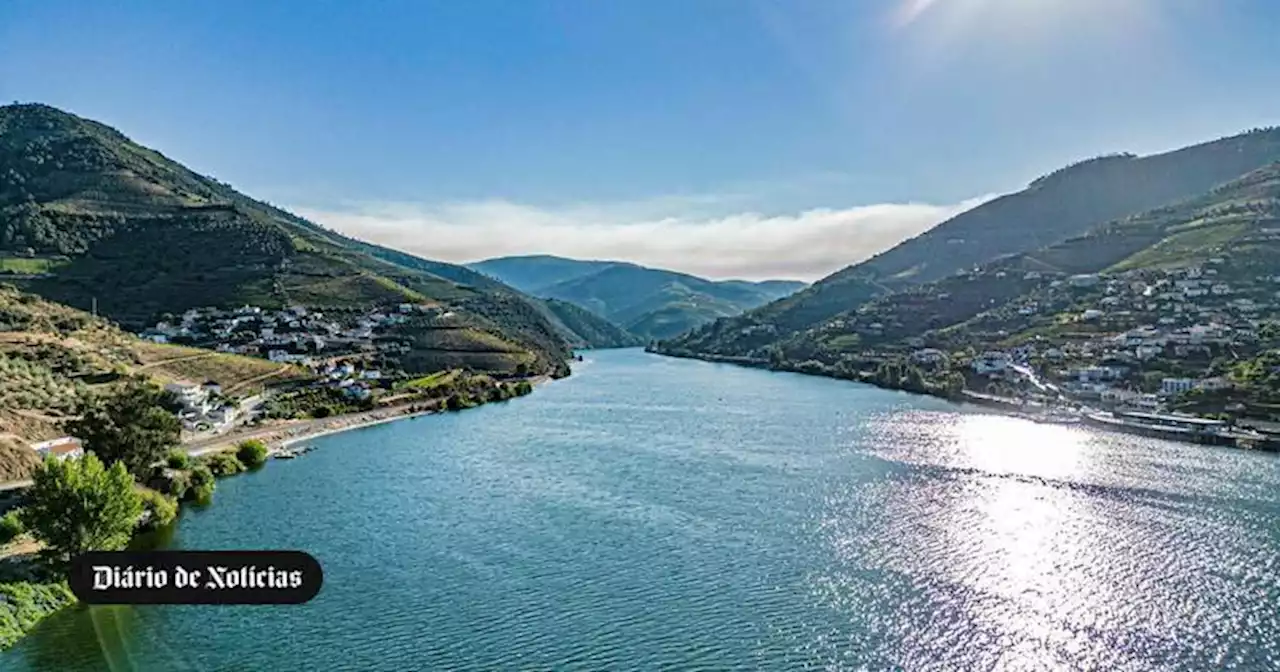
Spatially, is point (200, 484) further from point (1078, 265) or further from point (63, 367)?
point (1078, 265)

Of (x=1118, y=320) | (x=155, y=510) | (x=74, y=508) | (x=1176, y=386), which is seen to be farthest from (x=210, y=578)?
(x=1118, y=320)

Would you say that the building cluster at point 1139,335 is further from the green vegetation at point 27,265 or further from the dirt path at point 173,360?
the green vegetation at point 27,265

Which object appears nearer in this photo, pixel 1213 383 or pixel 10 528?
pixel 10 528

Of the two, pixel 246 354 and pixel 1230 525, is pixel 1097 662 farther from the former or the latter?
pixel 246 354

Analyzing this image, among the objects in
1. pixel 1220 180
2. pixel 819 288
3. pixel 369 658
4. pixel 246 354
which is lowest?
pixel 369 658

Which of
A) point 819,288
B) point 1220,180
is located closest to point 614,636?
point 819,288

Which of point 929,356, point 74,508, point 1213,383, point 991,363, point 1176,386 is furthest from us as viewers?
point 929,356

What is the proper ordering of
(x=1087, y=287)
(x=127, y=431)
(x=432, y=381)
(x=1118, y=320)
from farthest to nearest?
(x=1087, y=287) < (x=1118, y=320) < (x=432, y=381) < (x=127, y=431)

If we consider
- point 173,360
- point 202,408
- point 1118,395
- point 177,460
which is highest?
point 173,360
